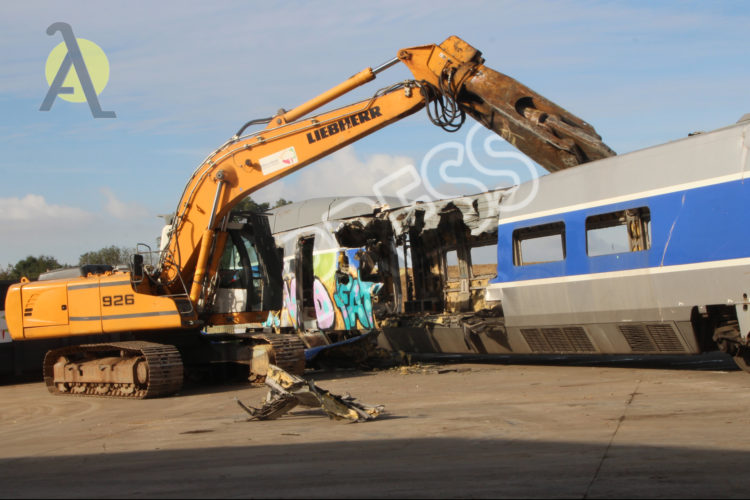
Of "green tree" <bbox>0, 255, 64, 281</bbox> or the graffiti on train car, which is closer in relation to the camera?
the graffiti on train car

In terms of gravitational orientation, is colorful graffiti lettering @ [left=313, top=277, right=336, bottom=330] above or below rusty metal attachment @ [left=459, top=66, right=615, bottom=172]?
below

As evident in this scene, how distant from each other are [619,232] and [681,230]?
1386 millimetres

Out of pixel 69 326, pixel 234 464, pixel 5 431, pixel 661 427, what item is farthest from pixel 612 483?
pixel 69 326

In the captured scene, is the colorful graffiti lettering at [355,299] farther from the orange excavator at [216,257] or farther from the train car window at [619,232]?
the train car window at [619,232]

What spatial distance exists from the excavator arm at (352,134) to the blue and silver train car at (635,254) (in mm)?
873

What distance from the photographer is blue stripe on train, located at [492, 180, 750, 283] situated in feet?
33.7

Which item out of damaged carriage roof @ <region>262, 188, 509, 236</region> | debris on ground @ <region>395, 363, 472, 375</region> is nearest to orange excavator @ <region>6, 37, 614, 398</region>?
debris on ground @ <region>395, 363, 472, 375</region>

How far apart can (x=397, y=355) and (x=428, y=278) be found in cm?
A: 209

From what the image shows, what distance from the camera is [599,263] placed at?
11992 mm

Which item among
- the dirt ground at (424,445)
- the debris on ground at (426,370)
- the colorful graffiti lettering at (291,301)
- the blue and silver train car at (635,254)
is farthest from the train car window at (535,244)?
the colorful graffiti lettering at (291,301)

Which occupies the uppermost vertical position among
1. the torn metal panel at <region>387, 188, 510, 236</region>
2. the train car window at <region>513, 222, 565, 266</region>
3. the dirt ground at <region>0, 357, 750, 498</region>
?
the torn metal panel at <region>387, 188, 510, 236</region>

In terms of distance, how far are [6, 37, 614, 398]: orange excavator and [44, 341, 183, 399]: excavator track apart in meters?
0.02

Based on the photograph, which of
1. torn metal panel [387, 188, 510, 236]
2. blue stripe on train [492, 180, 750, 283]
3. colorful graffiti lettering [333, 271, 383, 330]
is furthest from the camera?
colorful graffiti lettering [333, 271, 383, 330]

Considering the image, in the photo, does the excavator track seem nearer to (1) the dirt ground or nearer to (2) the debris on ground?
(1) the dirt ground
